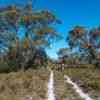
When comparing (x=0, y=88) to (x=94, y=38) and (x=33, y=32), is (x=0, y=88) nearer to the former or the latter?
(x=33, y=32)

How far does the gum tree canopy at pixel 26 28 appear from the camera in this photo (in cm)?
3919

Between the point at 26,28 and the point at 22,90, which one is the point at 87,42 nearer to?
the point at 26,28

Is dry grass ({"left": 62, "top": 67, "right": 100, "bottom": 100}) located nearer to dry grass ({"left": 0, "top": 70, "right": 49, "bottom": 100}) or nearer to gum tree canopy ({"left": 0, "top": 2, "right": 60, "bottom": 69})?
dry grass ({"left": 0, "top": 70, "right": 49, "bottom": 100})

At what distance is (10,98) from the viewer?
1109 centimetres

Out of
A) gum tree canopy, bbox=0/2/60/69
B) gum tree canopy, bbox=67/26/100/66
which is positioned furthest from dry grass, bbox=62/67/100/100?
gum tree canopy, bbox=67/26/100/66

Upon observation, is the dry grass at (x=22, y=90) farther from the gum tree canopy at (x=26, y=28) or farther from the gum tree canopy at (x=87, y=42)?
the gum tree canopy at (x=87, y=42)

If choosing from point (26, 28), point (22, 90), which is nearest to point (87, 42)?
point (26, 28)

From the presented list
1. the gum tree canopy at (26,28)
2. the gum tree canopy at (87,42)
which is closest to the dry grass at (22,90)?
the gum tree canopy at (26,28)

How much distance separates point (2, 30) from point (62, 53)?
51974mm

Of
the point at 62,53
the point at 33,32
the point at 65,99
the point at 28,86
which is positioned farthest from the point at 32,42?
the point at 62,53

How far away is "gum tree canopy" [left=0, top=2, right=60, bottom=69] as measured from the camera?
3919cm

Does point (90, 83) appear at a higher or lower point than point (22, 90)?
higher

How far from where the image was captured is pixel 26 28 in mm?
40531

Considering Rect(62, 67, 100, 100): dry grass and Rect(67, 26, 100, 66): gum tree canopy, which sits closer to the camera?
Rect(62, 67, 100, 100): dry grass
